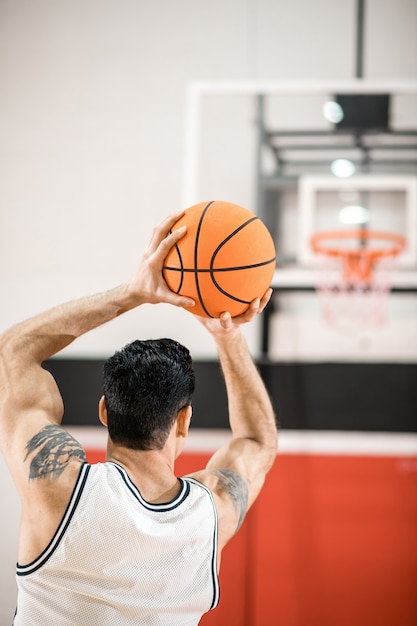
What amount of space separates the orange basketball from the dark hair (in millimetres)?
272

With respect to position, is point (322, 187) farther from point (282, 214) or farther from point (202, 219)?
point (202, 219)

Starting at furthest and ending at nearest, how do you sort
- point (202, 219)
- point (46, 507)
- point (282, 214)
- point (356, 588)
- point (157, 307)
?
1. point (157, 307)
2. point (282, 214)
3. point (356, 588)
4. point (202, 219)
5. point (46, 507)

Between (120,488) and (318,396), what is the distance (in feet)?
9.46

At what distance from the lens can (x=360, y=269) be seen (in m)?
4.13

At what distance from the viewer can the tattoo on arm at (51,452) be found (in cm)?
151

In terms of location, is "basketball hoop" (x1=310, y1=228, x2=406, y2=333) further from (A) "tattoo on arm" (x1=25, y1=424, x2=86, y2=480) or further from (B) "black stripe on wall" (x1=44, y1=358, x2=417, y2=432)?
(A) "tattoo on arm" (x1=25, y1=424, x2=86, y2=480)

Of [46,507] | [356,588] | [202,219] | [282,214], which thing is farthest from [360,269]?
[46,507]

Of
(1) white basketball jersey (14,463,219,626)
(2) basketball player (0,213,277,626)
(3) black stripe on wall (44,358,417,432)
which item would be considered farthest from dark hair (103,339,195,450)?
(3) black stripe on wall (44,358,417,432)

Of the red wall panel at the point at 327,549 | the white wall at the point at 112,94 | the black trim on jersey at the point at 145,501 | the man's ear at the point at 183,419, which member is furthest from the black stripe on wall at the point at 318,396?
the black trim on jersey at the point at 145,501

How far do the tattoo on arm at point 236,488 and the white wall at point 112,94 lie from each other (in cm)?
315

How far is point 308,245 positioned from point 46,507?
2.98m

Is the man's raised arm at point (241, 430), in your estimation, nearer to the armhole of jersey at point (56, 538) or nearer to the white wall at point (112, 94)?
the armhole of jersey at point (56, 538)

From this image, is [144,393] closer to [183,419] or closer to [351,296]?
[183,419]

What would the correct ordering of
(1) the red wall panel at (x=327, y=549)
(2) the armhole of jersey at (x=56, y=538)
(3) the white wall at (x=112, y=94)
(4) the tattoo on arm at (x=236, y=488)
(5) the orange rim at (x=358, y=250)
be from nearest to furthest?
1. (2) the armhole of jersey at (x=56, y=538)
2. (4) the tattoo on arm at (x=236, y=488)
3. (1) the red wall panel at (x=327, y=549)
4. (5) the orange rim at (x=358, y=250)
5. (3) the white wall at (x=112, y=94)
